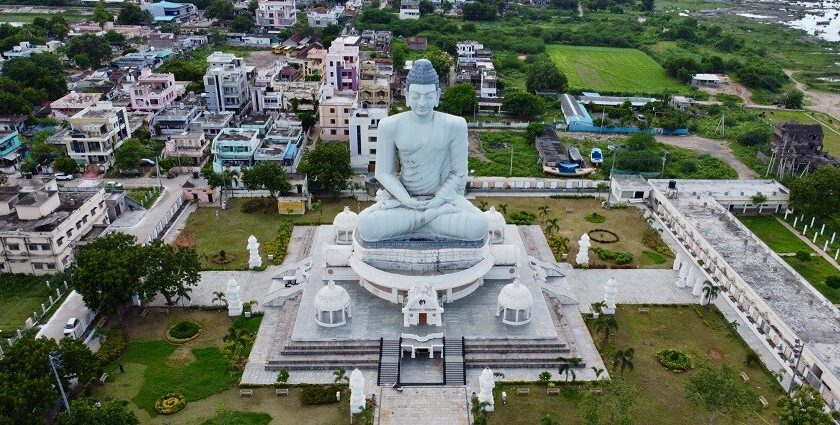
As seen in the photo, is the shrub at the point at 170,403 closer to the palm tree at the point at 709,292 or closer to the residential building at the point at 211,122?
the palm tree at the point at 709,292

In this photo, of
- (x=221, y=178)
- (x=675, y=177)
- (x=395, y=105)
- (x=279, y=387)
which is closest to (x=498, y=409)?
(x=279, y=387)

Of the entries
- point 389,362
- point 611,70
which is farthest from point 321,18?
point 389,362

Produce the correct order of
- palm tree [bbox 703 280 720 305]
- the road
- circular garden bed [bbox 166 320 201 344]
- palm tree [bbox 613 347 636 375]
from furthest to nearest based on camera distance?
the road, palm tree [bbox 703 280 720 305], circular garden bed [bbox 166 320 201 344], palm tree [bbox 613 347 636 375]

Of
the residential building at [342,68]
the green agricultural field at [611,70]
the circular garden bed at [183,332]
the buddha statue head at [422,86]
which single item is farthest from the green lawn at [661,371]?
the green agricultural field at [611,70]

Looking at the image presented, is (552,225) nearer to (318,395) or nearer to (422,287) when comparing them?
(422,287)

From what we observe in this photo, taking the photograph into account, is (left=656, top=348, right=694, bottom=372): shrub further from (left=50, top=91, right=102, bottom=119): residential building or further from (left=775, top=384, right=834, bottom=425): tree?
(left=50, top=91, right=102, bottom=119): residential building

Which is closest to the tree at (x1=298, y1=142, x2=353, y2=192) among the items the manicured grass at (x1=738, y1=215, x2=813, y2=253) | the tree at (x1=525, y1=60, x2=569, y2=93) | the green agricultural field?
the manicured grass at (x1=738, y1=215, x2=813, y2=253)

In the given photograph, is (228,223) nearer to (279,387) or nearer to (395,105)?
(279,387)
